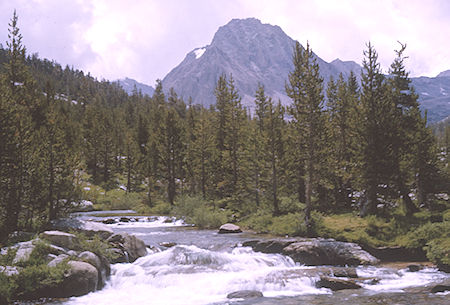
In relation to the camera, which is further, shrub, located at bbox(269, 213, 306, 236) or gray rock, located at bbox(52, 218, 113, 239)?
shrub, located at bbox(269, 213, 306, 236)

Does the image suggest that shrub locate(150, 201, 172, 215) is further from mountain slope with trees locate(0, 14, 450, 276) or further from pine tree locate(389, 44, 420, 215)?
pine tree locate(389, 44, 420, 215)

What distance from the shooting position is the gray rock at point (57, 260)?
45.3 feet

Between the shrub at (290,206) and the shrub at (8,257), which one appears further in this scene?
the shrub at (290,206)

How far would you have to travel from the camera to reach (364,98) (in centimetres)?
2716

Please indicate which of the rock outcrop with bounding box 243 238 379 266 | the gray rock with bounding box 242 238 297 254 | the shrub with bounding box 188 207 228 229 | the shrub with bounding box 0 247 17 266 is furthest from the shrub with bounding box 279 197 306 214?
the shrub with bounding box 0 247 17 266

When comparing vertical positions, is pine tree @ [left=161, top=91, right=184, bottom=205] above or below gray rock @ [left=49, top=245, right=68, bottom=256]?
above

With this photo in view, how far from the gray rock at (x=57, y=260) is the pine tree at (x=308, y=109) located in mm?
16915

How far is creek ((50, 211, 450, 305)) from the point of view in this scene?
43.1 ft

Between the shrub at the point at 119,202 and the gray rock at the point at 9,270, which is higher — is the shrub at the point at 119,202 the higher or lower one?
the higher one

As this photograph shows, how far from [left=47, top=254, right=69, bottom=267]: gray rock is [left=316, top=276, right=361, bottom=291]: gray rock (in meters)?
10.6

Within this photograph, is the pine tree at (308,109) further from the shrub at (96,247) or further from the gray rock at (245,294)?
the shrub at (96,247)

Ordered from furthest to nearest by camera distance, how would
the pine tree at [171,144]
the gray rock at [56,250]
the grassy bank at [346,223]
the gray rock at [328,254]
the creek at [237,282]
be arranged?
1. the pine tree at [171,144]
2. the grassy bank at [346,223]
3. the gray rock at [328,254]
4. the gray rock at [56,250]
5. the creek at [237,282]

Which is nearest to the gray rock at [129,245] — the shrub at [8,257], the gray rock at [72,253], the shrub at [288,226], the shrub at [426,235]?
the gray rock at [72,253]

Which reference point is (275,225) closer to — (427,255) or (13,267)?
(427,255)
